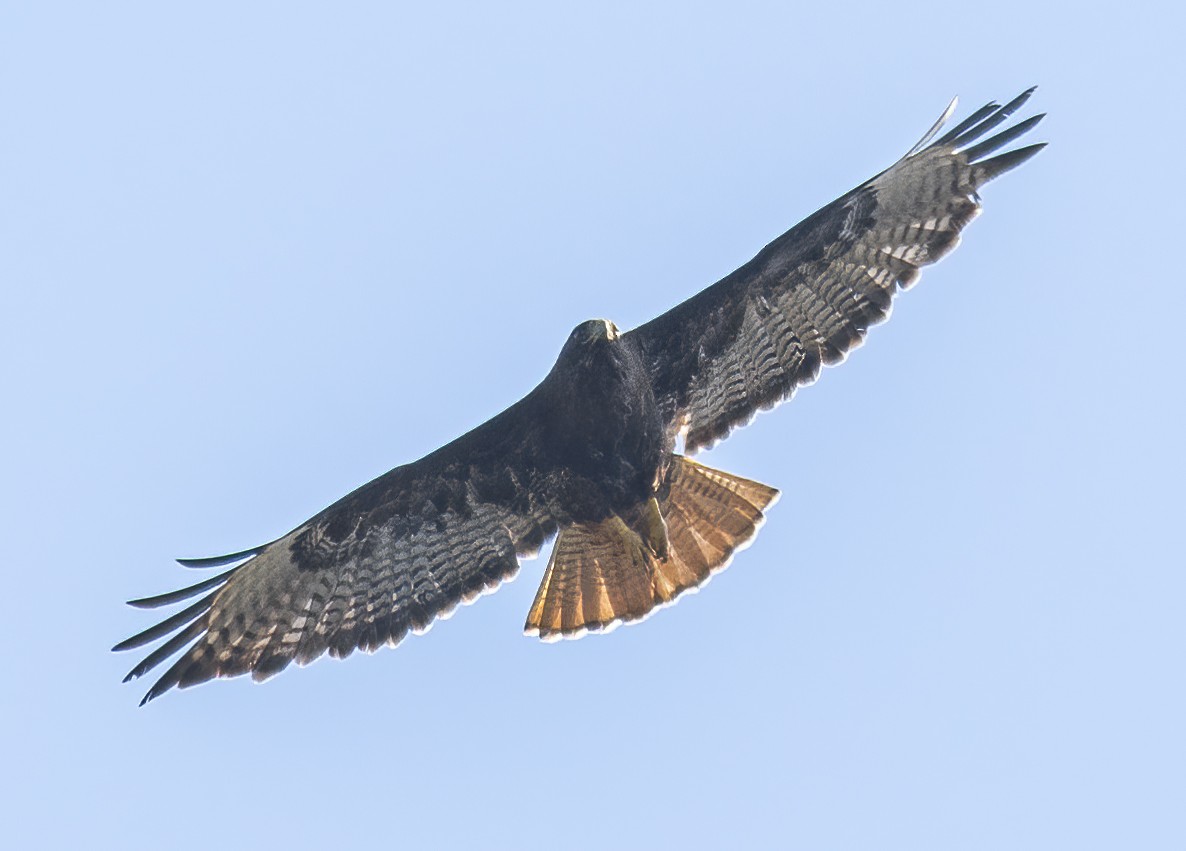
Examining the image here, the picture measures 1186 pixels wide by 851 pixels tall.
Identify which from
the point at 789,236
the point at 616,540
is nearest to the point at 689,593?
the point at 616,540

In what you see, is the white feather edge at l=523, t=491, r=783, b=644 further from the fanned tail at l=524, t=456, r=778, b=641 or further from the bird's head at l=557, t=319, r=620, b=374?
the bird's head at l=557, t=319, r=620, b=374

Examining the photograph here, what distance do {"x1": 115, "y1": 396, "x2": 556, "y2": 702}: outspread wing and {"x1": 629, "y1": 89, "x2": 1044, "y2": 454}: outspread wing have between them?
113 centimetres

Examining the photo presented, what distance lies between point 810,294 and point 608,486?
1.94 m

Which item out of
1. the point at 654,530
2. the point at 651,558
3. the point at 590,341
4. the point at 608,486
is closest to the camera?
the point at 590,341

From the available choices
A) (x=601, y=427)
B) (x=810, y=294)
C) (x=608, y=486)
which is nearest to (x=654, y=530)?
(x=608, y=486)

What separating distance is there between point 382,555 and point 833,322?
3.59 meters

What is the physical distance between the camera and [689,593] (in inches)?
514

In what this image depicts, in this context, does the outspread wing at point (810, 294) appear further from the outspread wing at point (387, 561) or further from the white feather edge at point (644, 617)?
the outspread wing at point (387, 561)

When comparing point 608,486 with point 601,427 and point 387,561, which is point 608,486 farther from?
point 387,561

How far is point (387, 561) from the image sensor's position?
13.0 meters

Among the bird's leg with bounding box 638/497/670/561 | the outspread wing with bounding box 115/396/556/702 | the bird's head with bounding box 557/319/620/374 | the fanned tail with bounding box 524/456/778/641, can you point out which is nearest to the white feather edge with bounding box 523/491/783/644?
the fanned tail with bounding box 524/456/778/641

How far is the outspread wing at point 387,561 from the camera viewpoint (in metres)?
12.8

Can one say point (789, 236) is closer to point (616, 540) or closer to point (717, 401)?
point (717, 401)

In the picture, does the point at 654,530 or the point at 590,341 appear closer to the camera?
the point at 590,341
